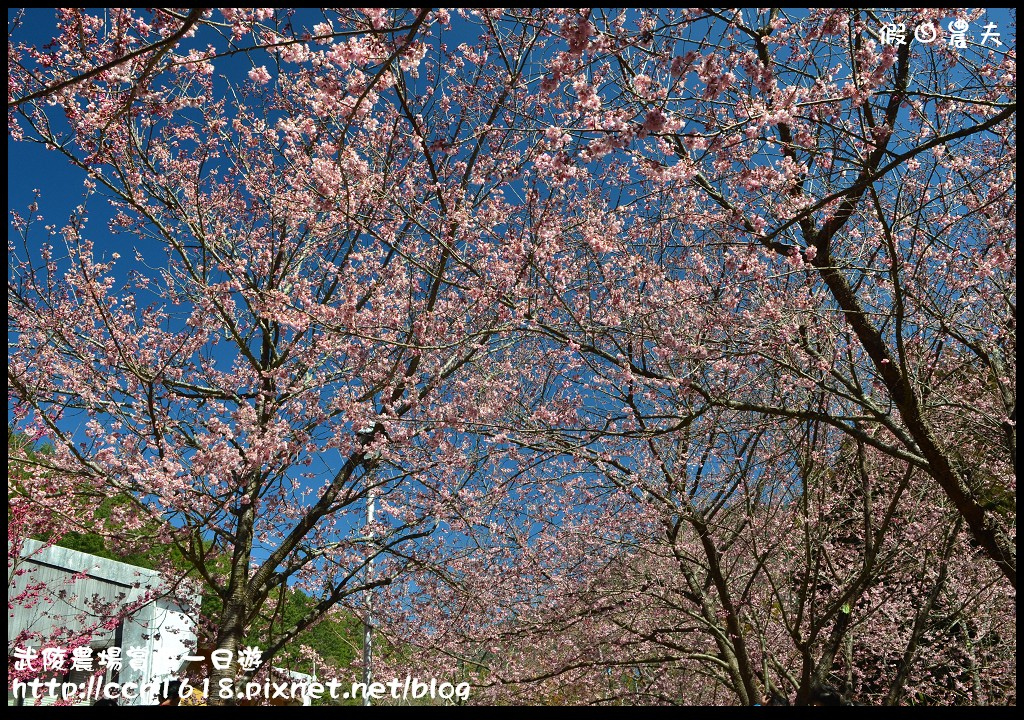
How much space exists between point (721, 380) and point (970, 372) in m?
2.58

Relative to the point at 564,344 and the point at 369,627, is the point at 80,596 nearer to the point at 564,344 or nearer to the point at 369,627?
the point at 369,627

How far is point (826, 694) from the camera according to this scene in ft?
23.9

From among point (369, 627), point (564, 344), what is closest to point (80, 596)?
point (369, 627)

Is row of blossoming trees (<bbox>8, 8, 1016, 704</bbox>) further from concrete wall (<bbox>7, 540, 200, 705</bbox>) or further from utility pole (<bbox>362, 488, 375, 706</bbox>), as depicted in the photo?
concrete wall (<bbox>7, 540, 200, 705</bbox>)

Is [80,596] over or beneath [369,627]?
over

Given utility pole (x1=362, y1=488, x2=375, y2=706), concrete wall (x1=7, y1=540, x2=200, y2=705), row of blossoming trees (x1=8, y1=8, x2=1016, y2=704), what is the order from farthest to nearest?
concrete wall (x1=7, y1=540, x2=200, y2=705) → utility pole (x1=362, y1=488, x2=375, y2=706) → row of blossoming trees (x1=8, y1=8, x2=1016, y2=704)

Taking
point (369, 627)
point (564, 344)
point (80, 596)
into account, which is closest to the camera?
point (564, 344)

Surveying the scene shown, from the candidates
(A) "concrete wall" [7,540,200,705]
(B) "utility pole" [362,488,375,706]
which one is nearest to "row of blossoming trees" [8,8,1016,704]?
A: (B) "utility pole" [362,488,375,706]

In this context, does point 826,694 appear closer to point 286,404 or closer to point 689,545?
point 689,545

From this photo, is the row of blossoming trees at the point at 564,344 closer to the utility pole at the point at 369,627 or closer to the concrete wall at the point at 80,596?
the utility pole at the point at 369,627

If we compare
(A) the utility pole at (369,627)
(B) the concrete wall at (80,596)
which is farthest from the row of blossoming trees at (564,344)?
(B) the concrete wall at (80,596)

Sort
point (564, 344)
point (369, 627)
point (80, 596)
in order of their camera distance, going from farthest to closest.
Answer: point (80, 596)
point (369, 627)
point (564, 344)

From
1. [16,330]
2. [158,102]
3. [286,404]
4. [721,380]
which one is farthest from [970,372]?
[16,330]

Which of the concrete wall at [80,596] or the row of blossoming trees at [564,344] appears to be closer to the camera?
the row of blossoming trees at [564,344]
